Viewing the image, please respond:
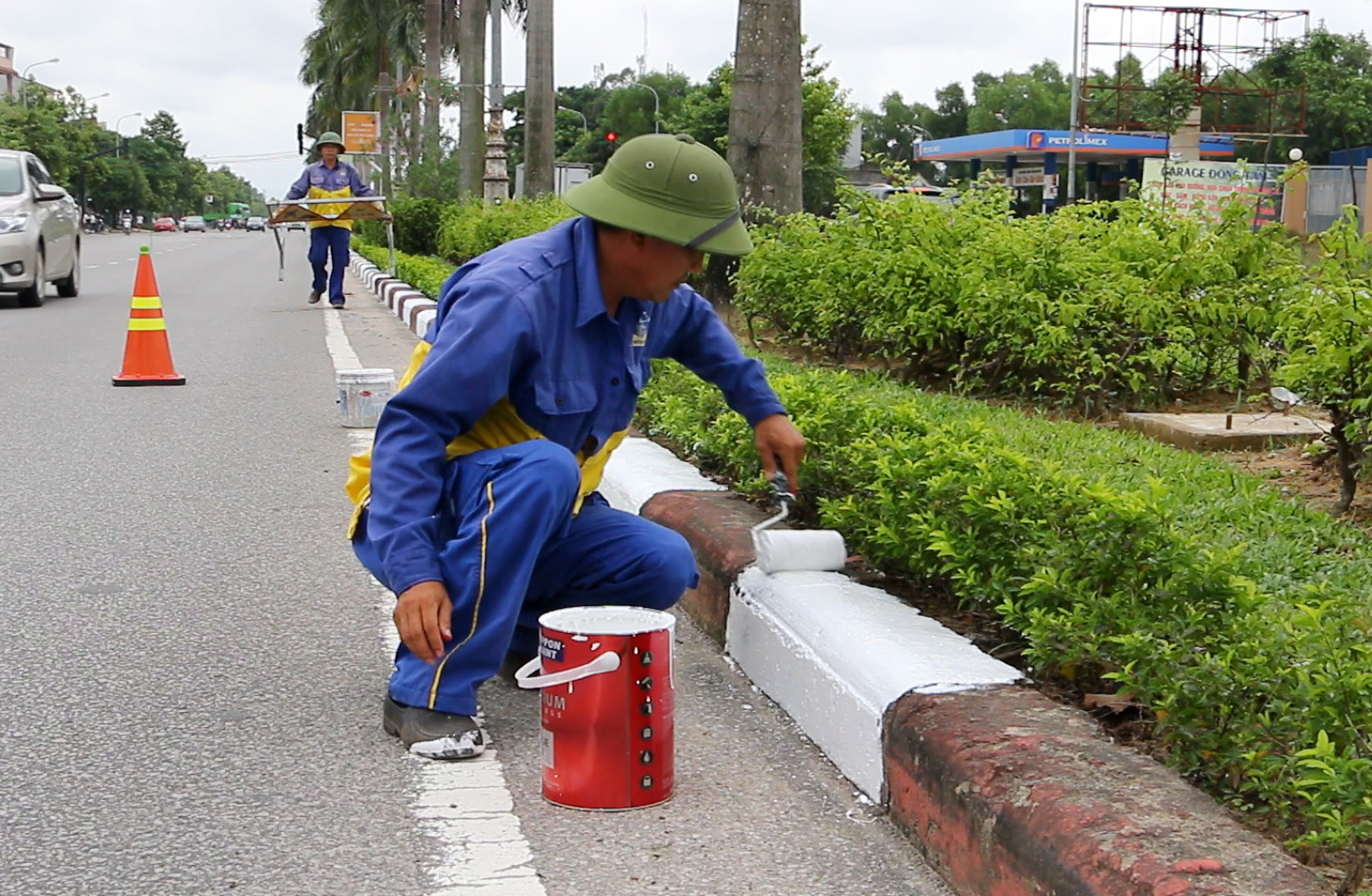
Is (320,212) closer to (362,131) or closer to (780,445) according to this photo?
(780,445)

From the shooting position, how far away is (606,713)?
320cm

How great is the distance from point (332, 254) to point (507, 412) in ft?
44.3

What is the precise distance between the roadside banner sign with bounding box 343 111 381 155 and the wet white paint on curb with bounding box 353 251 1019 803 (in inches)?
1680

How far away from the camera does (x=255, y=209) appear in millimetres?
178500

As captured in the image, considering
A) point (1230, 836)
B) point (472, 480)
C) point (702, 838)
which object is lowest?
point (702, 838)

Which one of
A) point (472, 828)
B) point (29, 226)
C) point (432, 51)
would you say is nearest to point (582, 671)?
point (472, 828)

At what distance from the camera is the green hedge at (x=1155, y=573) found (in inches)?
106

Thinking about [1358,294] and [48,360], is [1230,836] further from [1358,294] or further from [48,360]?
[48,360]

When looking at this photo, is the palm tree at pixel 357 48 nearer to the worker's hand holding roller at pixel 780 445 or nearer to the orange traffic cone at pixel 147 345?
the orange traffic cone at pixel 147 345

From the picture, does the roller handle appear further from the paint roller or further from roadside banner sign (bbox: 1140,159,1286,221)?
roadside banner sign (bbox: 1140,159,1286,221)

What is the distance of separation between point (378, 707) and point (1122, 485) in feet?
6.82

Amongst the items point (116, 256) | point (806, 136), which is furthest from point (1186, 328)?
point (806, 136)

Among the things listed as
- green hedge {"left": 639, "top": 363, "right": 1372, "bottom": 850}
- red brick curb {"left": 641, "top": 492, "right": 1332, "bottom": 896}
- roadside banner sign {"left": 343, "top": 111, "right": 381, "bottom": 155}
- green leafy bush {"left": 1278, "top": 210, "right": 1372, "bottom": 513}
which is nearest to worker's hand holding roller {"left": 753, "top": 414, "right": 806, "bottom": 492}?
green hedge {"left": 639, "top": 363, "right": 1372, "bottom": 850}

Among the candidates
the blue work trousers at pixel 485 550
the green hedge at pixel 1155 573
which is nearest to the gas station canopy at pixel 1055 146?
the green hedge at pixel 1155 573
